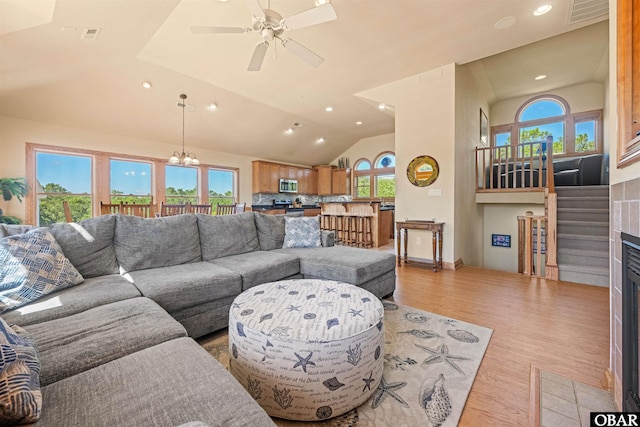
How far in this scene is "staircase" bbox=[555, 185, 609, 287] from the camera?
330cm

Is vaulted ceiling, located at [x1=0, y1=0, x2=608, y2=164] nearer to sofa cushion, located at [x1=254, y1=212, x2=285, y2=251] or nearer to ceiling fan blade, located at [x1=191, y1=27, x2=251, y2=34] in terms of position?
ceiling fan blade, located at [x1=191, y1=27, x2=251, y2=34]

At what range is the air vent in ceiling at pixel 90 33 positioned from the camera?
9.96 feet

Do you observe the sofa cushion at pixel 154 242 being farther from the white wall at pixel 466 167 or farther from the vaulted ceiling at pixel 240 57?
the white wall at pixel 466 167

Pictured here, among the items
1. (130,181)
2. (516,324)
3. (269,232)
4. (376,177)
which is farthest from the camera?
(376,177)

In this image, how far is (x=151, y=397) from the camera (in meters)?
0.79

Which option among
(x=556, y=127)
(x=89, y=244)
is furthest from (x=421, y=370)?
(x=556, y=127)

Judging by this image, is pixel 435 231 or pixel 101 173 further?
pixel 101 173

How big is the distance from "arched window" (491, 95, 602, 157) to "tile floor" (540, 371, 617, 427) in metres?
5.48

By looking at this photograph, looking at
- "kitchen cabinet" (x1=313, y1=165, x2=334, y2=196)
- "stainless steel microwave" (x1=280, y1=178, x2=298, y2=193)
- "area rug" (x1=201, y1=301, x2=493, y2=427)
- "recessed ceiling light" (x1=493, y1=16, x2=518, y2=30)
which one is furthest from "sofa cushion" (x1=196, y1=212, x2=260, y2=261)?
"kitchen cabinet" (x1=313, y1=165, x2=334, y2=196)

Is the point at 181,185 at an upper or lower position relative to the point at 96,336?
upper

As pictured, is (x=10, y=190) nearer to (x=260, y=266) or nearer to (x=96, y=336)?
(x=260, y=266)

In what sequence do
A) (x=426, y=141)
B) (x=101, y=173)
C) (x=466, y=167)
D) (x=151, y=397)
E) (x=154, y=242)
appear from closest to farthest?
(x=151, y=397), (x=154, y=242), (x=426, y=141), (x=466, y=167), (x=101, y=173)

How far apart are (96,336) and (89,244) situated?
4.29ft

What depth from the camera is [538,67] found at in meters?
4.99
